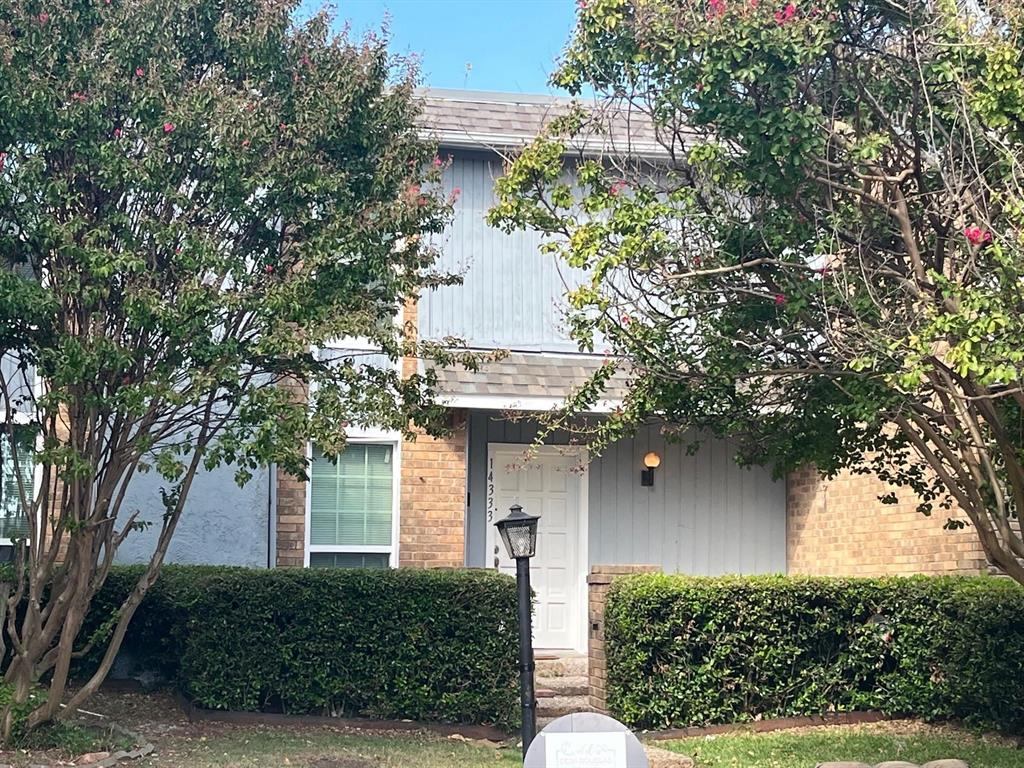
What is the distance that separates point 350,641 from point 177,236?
14.2ft

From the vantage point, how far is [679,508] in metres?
15.8

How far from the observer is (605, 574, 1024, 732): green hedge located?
38.7 feet

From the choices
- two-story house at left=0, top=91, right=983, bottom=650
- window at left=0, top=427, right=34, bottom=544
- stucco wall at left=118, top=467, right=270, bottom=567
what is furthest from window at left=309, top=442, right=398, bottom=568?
window at left=0, top=427, right=34, bottom=544

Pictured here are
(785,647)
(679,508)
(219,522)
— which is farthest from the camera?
(679,508)

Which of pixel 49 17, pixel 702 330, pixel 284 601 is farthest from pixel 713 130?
pixel 284 601

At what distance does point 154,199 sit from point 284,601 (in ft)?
12.9

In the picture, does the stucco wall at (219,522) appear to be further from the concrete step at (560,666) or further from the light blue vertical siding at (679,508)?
the concrete step at (560,666)

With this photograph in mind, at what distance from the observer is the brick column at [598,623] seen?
1223 centimetres

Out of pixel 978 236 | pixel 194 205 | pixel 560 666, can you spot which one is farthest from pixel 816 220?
pixel 560 666

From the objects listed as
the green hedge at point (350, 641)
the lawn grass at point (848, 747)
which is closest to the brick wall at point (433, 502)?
the green hedge at point (350, 641)

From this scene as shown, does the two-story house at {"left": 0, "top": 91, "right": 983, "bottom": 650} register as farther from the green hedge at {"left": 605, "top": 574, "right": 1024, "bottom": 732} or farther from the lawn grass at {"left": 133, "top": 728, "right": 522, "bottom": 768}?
the lawn grass at {"left": 133, "top": 728, "right": 522, "bottom": 768}

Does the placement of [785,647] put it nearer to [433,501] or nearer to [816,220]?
[433,501]

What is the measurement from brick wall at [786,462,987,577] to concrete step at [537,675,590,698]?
370cm

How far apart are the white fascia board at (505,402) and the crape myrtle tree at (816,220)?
3.75 meters
